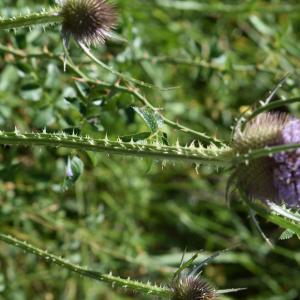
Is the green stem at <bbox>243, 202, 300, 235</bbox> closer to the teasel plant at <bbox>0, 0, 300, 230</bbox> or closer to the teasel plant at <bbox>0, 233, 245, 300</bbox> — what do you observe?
the teasel plant at <bbox>0, 0, 300, 230</bbox>

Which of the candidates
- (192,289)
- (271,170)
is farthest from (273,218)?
(192,289)

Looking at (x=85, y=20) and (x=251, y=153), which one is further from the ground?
(x=85, y=20)

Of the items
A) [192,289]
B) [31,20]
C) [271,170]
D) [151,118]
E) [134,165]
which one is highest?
[134,165]

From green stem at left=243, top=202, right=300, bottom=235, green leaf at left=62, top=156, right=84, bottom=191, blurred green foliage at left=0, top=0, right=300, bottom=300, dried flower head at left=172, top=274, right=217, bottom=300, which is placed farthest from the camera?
blurred green foliage at left=0, top=0, right=300, bottom=300

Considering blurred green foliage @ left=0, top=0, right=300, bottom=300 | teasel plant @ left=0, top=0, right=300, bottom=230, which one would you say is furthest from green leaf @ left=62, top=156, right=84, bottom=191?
teasel plant @ left=0, top=0, right=300, bottom=230

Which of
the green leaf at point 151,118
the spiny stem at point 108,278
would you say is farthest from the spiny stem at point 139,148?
the spiny stem at point 108,278

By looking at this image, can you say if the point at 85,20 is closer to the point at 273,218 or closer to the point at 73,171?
the point at 73,171

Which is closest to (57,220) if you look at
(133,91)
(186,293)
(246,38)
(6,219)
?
(6,219)

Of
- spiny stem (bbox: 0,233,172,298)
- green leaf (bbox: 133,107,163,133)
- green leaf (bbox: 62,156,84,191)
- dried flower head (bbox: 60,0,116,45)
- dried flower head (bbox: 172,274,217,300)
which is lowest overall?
dried flower head (bbox: 172,274,217,300)
